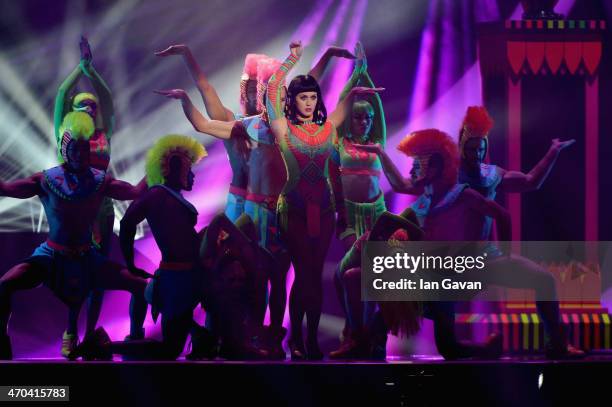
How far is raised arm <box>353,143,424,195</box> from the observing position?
18.8 ft

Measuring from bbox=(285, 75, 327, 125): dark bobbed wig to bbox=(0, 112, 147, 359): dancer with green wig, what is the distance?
120 centimetres

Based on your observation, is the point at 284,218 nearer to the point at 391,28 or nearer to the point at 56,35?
the point at 391,28

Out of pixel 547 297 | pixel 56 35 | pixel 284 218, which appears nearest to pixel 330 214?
pixel 284 218

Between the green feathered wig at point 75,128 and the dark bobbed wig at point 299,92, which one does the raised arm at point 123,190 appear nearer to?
the green feathered wig at point 75,128

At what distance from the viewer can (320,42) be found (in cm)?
600

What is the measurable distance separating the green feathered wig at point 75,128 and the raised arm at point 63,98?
0.50ft

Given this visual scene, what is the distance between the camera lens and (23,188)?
220 inches

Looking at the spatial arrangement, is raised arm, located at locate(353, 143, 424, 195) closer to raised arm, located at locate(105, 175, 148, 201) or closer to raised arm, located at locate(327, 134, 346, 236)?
raised arm, located at locate(327, 134, 346, 236)

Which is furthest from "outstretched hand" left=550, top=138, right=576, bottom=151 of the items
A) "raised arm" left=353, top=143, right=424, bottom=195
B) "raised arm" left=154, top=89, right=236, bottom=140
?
"raised arm" left=154, top=89, right=236, bottom=140

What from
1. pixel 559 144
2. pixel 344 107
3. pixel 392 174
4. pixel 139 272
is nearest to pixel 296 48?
pixel 344 107

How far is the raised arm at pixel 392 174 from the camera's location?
18.8 ft
